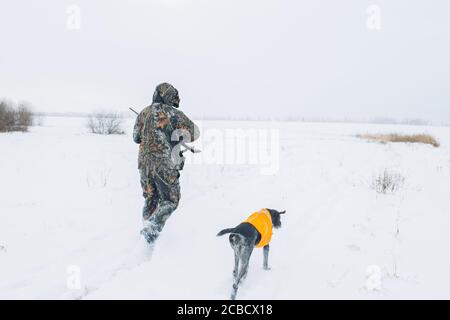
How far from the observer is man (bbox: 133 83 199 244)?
468cm

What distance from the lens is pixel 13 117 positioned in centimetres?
2617

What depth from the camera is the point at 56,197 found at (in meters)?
7.12

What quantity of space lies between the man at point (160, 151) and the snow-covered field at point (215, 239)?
517mm

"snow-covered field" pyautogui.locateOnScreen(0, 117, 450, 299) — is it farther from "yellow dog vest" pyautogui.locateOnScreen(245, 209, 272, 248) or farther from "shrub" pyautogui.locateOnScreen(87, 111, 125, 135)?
"shrub" pyautogui.locateOnScreen(87, 111, 125, 135)

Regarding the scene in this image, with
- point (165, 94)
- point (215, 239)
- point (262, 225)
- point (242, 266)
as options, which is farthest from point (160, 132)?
point (242, 266)

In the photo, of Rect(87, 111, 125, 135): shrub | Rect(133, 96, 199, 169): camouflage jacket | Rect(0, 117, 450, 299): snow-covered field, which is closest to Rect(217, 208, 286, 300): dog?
Rect(0, 117, 450, 299): snow-covered field

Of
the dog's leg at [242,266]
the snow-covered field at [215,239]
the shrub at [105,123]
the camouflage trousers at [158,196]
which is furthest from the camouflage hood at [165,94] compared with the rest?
the shrub at [105,123]

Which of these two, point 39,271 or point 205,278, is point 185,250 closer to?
point 205,278

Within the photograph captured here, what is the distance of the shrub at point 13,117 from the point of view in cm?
2548

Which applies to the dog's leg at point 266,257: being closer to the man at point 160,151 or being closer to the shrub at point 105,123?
the man at point 160,151

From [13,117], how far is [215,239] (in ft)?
89.2

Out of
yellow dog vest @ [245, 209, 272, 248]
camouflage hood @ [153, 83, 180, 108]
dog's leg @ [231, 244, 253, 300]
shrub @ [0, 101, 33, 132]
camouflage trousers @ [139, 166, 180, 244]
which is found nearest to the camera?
dog's leg @ [231, 244, 253, 300]

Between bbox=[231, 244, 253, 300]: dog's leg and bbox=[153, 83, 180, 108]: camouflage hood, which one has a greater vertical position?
bbox=[153, 83, 180, 108]: camouflage hood
